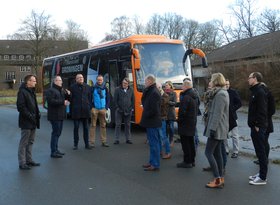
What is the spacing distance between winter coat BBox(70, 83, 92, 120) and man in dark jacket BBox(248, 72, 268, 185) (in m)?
4.76

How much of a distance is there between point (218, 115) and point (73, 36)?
6603 cm

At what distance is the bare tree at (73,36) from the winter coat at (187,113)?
199ft

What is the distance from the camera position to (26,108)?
7.86 metres

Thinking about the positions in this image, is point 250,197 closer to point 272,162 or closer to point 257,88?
point 257,88

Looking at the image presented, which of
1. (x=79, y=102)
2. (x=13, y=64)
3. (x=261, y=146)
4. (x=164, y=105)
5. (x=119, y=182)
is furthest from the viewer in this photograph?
(x=13, y=64)

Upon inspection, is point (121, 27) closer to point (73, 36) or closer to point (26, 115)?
point (73, 36)

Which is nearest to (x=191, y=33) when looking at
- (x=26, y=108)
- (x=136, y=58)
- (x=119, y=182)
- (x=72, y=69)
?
(x=72, y=69)

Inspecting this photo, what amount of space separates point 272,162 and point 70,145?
5.63 metres

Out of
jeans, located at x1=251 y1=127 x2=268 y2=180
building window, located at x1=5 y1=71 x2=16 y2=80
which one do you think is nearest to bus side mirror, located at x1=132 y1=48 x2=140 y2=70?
jeans, located at x1=251 y1=127 x2=268 y2=180

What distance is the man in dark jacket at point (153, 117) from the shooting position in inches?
303

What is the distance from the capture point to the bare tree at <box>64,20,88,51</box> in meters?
66.9

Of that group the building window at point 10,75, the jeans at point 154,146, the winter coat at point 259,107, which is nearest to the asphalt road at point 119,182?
the jeans at point 154,146

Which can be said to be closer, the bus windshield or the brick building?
the bus windshield

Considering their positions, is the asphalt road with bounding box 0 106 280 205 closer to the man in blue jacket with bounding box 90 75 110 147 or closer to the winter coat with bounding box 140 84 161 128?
the man in blue jacket with bounding box 90 75 110 147
